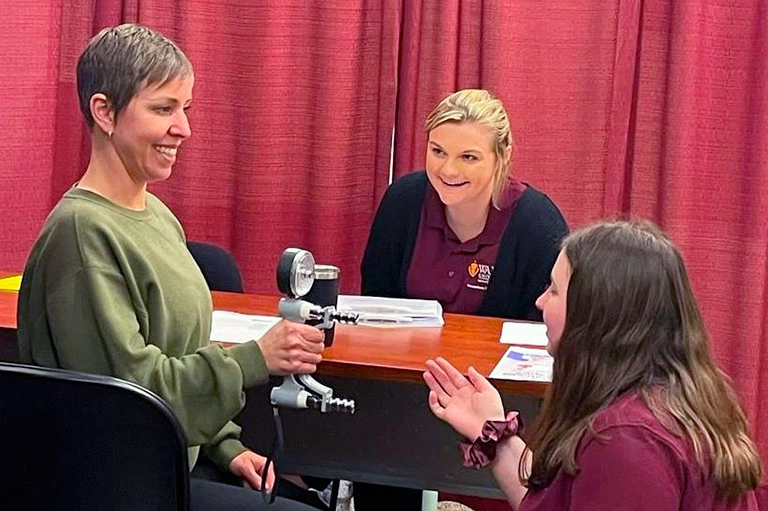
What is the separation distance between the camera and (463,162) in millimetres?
2934

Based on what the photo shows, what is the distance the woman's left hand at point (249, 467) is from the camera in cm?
216

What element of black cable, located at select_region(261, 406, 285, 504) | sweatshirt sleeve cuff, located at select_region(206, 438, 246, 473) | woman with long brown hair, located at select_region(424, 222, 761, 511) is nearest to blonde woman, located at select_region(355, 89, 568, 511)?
sweatshirt sleeve cuff, located at select_region(206, 438, 246, 473)

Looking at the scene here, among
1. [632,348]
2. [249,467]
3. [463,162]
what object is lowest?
[249,467]

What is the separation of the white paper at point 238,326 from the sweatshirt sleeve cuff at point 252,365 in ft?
1.18

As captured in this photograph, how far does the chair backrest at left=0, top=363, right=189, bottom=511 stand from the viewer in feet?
4.87

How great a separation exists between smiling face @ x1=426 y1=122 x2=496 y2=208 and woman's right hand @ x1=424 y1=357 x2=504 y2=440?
1.12 m

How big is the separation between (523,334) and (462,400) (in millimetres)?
701

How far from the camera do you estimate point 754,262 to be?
10.7 ft

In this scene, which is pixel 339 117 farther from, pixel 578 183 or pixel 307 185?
pixel 578 183

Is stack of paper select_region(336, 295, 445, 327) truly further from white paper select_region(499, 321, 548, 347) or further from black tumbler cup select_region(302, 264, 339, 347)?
black tumbler cup select_region(302, 264, 339, 347)

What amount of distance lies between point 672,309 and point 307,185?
2.25 m

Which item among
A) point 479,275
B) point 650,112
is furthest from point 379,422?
point 650,112

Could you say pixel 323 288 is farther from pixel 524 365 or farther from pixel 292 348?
pixel 524 365

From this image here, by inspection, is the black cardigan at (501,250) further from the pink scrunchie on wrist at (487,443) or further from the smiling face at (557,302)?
the smiling face at (557,302)
